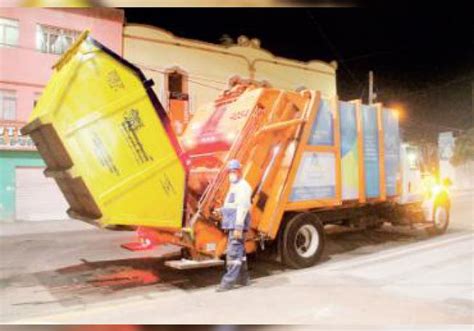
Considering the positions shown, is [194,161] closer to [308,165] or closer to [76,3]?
[308,165]

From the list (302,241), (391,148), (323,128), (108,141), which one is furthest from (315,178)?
(108,141)

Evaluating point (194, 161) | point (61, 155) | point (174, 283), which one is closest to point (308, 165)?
point (194, 161)

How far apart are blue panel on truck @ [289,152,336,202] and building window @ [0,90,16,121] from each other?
1372cm

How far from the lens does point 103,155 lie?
199 inches

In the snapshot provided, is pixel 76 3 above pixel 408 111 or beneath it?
beneath

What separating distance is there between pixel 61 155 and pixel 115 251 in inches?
171

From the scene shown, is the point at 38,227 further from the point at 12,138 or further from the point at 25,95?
the point at 25,95

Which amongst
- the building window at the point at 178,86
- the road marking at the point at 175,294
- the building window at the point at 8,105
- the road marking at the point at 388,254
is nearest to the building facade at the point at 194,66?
the building window at the point at 178,86

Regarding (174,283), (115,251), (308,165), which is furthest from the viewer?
(115,251)

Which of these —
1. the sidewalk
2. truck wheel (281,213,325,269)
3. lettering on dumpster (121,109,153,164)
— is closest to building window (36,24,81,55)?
the sidewalk

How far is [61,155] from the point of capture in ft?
16.7

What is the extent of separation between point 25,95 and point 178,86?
6.57 m

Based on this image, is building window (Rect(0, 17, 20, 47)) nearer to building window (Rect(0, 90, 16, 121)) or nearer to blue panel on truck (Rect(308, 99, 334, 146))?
building window (Rect(0, 90, 16, 121))

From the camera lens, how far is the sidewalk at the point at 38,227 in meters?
13.6
